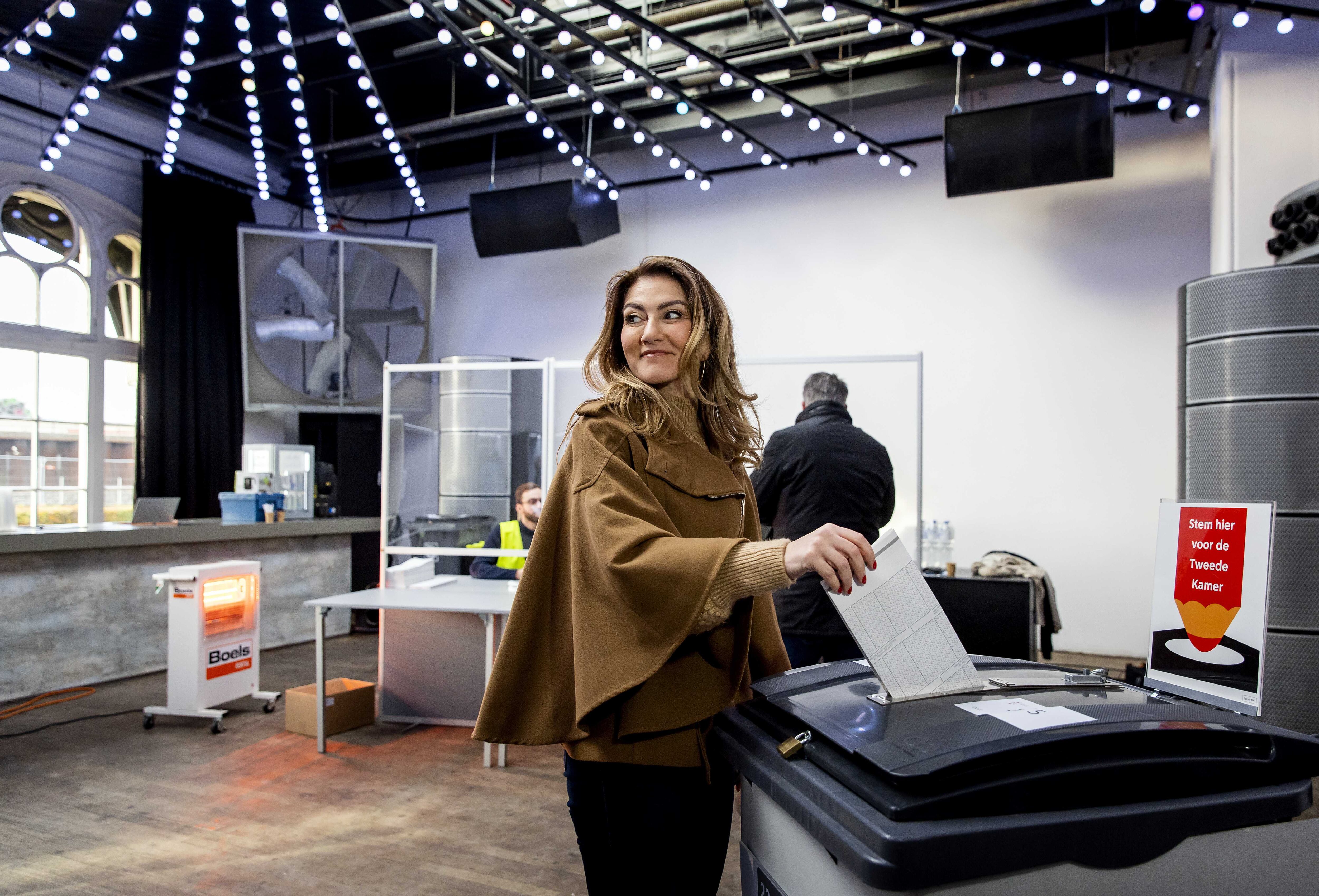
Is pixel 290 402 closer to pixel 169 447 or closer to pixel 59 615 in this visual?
pixel 169 447

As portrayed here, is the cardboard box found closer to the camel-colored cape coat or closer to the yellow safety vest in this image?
the yellow safety vest

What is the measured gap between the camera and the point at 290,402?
6.93m

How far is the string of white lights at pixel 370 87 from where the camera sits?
3.98 metres

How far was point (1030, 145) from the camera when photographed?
478cm

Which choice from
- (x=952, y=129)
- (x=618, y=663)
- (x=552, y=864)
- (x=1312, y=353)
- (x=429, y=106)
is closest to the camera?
(x=618, y=663)

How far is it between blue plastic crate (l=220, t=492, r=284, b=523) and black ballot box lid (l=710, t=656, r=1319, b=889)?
230 inches

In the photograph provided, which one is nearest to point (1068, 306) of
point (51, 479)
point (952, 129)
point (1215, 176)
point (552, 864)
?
point (1215, 176)

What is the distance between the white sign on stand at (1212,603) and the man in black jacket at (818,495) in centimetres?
135

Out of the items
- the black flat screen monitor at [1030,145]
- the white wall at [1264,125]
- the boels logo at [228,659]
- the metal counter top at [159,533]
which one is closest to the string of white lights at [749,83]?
the black flat screen monitor at [1030,145]

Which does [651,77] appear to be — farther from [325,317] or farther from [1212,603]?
[1212,603]

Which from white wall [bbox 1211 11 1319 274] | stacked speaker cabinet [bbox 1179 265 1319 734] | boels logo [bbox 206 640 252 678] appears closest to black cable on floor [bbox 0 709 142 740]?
boels logo [bbox 206 640 252 678]

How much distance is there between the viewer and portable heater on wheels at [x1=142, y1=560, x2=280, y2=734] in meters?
4.00

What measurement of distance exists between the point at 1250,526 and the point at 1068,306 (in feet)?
16.3

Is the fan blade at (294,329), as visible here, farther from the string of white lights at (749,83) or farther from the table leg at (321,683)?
the table leg at (321,683)
